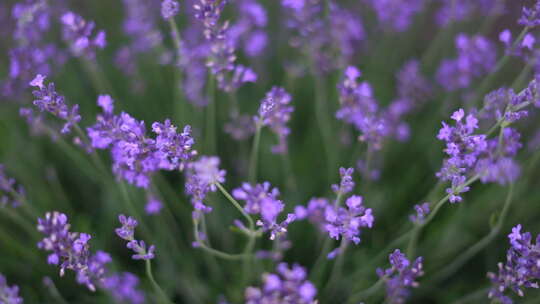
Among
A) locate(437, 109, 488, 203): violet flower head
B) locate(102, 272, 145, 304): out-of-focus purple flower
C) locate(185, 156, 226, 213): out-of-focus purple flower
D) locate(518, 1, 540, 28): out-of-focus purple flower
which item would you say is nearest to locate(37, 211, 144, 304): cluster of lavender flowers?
locate(102, 272, 145, 304): out-of-focus purple flower

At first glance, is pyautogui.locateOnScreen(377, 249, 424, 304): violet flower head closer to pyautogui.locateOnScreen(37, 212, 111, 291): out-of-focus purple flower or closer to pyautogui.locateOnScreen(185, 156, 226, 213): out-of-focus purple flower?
pyautogui.locateOnScreen(185, 156, 226, 213): out-of-focus purple flower

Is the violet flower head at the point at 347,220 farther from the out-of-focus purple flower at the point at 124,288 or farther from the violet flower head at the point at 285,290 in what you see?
the out-of-focus purple flower at the point at 124,288

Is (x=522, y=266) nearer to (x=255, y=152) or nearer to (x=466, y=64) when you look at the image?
(x=255, y=152)

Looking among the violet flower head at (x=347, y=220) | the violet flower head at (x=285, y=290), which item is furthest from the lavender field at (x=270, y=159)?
the violet flower head at (x=285, y=290)

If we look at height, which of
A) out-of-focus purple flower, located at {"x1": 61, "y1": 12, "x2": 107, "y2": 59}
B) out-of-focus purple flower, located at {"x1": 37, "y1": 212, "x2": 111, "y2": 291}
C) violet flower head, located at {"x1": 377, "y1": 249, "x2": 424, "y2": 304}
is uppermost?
out-of-focus purple flower, located at {"x1": 61, "y1": 12, "x2": 107, "y2": 59}

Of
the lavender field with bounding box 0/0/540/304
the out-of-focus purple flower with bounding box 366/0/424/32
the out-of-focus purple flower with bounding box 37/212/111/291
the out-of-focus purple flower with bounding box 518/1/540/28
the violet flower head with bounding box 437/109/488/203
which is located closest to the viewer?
the out-of-focus purple flower with bounding box 37/212/111/291

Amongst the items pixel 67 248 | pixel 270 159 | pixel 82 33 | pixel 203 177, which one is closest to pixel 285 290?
pixel 203 177

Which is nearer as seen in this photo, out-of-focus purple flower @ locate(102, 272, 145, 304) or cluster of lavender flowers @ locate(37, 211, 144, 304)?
cluster of lavender flowers @ locate(37, 211, 144, 304)
